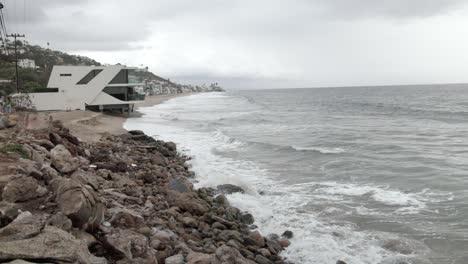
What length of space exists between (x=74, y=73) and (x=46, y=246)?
45.5 m

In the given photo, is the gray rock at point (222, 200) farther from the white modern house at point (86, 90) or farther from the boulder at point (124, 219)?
the white modern house at point (86, 90)

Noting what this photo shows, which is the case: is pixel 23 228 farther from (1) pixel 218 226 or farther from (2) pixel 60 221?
(1) pixel 218 226

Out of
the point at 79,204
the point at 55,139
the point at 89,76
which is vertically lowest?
the point at 79,204

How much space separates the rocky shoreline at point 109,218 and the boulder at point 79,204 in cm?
2

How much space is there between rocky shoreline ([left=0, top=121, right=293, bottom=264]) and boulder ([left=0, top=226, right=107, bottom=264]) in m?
0.01

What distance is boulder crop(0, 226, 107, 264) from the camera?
551cm

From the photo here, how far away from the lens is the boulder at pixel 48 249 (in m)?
5.51

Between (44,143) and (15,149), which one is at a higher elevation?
(15,149)

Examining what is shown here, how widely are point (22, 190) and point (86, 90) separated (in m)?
42.0

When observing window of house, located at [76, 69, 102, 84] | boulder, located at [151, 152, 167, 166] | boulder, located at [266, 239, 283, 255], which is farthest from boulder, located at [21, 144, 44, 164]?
window of house, located at [76, 69, 102, 84]

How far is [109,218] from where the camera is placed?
28.7ft

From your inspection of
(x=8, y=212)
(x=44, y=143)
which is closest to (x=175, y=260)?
(x=8, y=212)

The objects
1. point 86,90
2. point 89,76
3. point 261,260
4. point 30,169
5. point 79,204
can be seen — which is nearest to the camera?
point 79,204

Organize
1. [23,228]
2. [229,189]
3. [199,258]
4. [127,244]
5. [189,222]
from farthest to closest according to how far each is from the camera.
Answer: [229,189], [189,222], [199,258], [127,244], [23,228]
